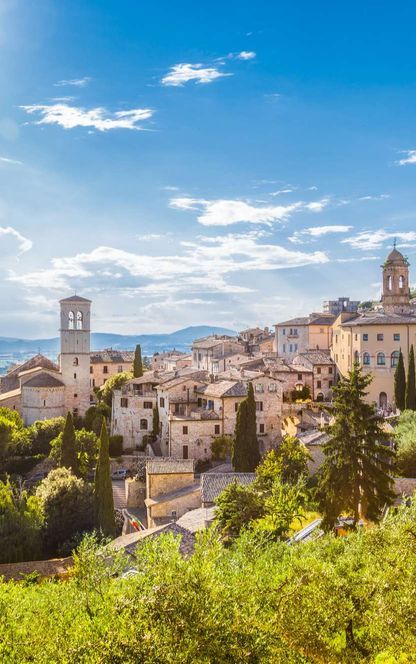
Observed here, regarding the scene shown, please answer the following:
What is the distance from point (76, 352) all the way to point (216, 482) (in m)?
30.8

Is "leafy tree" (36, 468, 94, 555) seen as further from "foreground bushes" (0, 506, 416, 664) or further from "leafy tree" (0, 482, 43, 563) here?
"foreground bushes" (0, 506, 416, 664)

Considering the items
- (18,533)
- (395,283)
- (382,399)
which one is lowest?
(18,533)

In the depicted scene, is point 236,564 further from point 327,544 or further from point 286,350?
point 286,350

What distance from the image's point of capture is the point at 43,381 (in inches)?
2345

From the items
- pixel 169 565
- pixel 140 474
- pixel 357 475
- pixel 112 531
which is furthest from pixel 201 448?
pixel 169 565

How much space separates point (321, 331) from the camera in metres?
74.1

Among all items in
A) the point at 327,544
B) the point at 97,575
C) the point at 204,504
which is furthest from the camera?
the point at 204,504

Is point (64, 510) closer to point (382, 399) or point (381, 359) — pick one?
point (382, 399)

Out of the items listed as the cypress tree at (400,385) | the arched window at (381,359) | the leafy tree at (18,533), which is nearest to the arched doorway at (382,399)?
the arched window at (381,359)

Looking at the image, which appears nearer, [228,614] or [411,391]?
[228,614]

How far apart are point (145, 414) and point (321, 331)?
29264 mm

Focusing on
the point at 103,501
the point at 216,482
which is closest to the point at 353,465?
the point at 216,482

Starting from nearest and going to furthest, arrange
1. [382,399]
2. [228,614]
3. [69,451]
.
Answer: [228,614]
[69,451]
[382,399]

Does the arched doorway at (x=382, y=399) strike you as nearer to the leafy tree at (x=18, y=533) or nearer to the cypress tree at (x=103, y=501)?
the cypress tree at (x=103, y=501)
